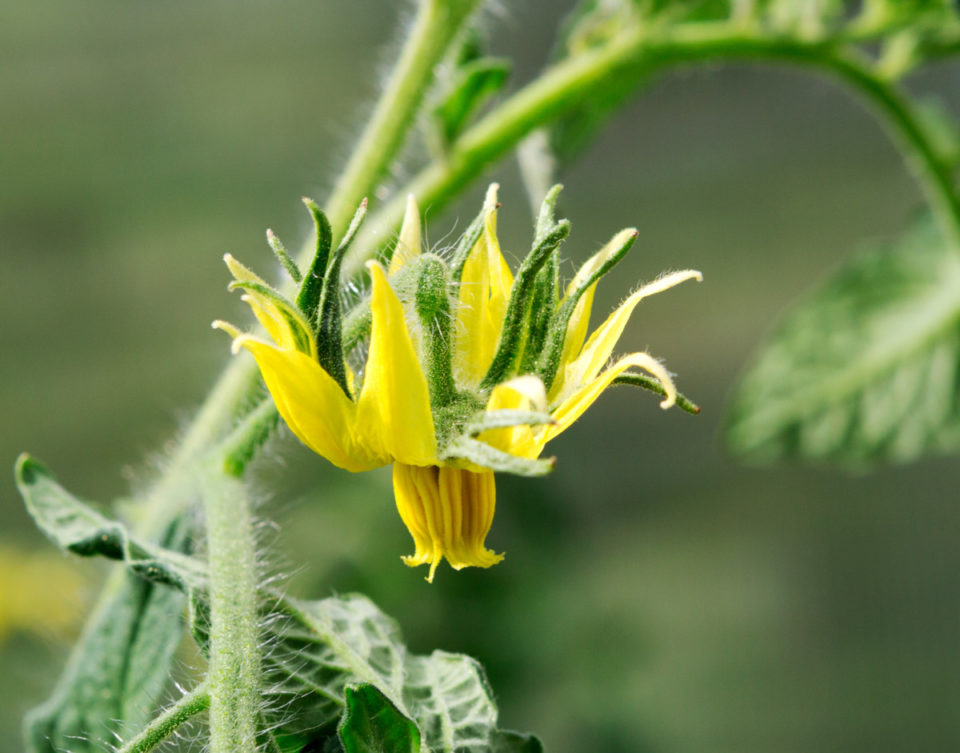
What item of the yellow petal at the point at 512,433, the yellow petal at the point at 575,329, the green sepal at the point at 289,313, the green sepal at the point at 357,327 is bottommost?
the yellow petal at the point at 512,433

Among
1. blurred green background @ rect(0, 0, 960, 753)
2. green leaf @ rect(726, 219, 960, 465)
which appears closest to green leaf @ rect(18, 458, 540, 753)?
green leaf @ rect(726, 219, 960, 465)

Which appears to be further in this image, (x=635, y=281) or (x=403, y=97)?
(x=635, y=281)

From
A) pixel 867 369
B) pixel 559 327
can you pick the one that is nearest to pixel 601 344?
pixel 559 327

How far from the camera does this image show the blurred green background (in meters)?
2.07

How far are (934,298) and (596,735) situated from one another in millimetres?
947

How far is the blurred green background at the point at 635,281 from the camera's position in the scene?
2.07 meters

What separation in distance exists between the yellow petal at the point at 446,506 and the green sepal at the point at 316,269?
60mm

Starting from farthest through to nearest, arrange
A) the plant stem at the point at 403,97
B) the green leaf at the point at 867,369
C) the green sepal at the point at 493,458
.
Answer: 1. the green leaf at the point at 867,369
2. the plant stem at the point at 403,97
3. the green sepal at the point at 493,458

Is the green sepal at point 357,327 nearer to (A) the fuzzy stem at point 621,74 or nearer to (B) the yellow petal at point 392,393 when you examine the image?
(B) the yellow petal at point 392,393

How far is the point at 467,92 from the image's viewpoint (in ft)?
1.64

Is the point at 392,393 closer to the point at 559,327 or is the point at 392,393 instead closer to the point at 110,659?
the point at 559,327

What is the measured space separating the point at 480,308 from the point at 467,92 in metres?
0.23

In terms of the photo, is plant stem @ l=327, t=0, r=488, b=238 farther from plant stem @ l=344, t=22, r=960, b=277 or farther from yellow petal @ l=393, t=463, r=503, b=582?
yellow petal @ l=393, t=463, r=503, b=582

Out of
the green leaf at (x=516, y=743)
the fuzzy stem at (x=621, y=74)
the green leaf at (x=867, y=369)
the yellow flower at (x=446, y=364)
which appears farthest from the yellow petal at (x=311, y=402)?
the green leaf at (x=867, y=369)
